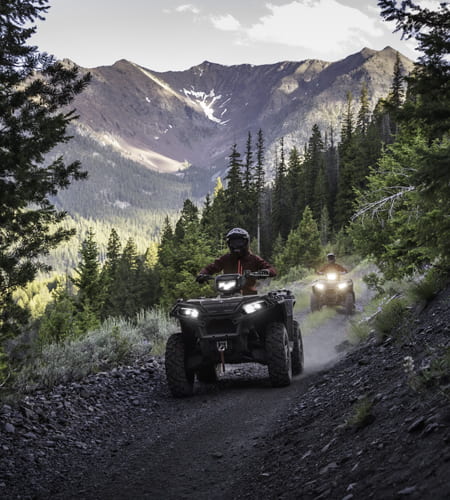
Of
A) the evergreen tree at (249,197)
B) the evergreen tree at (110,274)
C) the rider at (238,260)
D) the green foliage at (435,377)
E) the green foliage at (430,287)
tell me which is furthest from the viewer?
the evergreen tree at (249,197)

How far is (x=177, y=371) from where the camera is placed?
746 cm

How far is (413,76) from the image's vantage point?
3926 millimetres

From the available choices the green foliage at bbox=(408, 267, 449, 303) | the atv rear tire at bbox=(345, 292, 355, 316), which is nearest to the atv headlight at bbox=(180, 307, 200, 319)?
the green foliage at bbox=(408, 267, 449, 303)

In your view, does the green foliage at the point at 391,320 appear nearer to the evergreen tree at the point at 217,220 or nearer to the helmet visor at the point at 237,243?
the helmet visor at the point at 237,243

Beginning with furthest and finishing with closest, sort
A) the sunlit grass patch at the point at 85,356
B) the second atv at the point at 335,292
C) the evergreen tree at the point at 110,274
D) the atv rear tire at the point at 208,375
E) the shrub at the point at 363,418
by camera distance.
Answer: the evergreen tree at the point at 110,274
the second atv at the point at 335,292
the atv rear tire at the point at 208,375
the sunlit grass patch at the point at 85,356
the shrub at the point at 363,418

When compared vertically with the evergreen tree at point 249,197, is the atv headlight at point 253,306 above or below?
below

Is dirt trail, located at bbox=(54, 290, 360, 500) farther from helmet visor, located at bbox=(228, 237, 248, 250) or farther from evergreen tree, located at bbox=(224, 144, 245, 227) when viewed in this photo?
evergreen tree, located at bbox=(224, 144, 245, 227)

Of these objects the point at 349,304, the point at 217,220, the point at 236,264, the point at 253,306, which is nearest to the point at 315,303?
the point at 349,304

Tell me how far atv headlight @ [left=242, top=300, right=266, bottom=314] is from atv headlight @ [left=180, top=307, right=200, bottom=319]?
29.4 inches

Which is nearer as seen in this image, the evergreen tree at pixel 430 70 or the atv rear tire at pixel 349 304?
the evergreen tree at pixel 430 70

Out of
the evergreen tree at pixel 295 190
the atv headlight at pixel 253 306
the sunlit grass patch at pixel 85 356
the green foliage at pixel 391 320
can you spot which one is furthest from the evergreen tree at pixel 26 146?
the evergreen tree at pixel 295 190

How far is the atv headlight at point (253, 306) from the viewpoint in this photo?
7477 mm

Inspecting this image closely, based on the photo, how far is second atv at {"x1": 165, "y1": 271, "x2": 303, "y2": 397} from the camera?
7.43 m

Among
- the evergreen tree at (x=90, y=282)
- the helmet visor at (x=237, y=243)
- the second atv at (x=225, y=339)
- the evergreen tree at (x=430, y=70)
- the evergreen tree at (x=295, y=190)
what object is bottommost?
the evergreen tree at (x=90, y=282)
